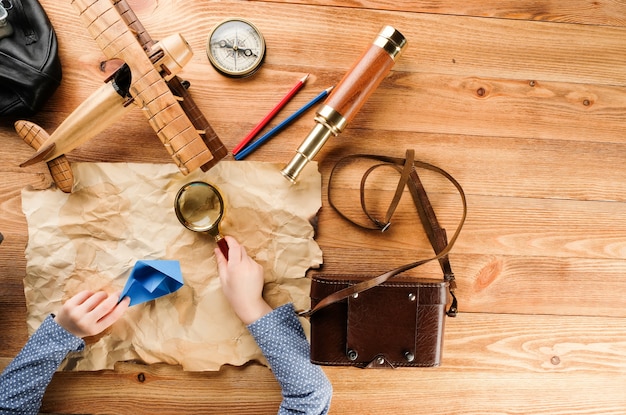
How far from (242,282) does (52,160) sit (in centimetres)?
45

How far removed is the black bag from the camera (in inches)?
37.8

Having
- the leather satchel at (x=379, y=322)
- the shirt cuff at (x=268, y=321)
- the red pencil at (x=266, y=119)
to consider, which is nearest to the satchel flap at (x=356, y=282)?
the leather satchel at (x=379, y=322)

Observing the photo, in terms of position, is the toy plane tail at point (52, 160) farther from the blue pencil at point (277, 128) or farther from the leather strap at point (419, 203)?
the leather strap at point (419, 203)

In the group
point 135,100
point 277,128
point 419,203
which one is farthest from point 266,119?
point 419,203

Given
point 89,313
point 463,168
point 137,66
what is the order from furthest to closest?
point 463,168
point 89,313
point 137,66

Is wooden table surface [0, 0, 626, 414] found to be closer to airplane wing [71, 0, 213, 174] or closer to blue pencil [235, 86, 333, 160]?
blue pencil [235, 86, 333, 160]

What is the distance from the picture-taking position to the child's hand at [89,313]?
99cm

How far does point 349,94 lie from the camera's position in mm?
977

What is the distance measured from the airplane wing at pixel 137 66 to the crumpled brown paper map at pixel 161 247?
15 cm

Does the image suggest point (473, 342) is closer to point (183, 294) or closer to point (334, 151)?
point (334, 151)

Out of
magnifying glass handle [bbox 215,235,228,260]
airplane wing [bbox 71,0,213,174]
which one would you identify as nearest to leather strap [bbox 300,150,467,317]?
magnifying glass handle [bbox 215,235,228,260]

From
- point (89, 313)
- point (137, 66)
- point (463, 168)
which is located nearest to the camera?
point (137, 66)

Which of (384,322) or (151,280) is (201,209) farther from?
(384,322)

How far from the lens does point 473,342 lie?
44.1 inches
